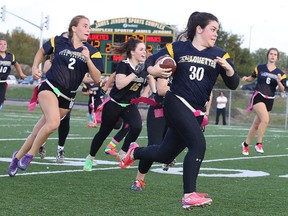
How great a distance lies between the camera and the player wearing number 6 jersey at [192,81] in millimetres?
6406

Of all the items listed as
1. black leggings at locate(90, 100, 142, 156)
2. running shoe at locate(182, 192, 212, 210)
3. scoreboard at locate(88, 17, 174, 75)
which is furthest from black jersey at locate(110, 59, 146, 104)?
scoreboard at locate(88, 17, 174, 75)

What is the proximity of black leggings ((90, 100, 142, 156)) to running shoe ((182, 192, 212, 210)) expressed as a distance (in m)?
3.65

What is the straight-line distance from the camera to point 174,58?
668cm

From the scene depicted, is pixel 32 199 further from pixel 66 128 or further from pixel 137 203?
pixel 66 128

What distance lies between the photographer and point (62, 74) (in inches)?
349

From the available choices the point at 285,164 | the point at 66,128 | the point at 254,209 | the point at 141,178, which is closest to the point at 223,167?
the point at 285,164

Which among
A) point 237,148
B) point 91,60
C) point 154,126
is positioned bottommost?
point 237,148

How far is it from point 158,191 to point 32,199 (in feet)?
4.98

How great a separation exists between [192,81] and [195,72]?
0.28 feet

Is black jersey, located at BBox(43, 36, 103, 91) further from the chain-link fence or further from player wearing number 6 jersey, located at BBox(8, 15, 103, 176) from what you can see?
the chain-link fence

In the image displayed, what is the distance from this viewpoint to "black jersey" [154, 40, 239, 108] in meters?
6.58

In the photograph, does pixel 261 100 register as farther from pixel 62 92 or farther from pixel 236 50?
pixel 236 50

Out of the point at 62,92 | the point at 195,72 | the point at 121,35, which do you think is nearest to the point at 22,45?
the point at 121,35

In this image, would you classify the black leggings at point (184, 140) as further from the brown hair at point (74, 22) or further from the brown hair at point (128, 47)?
the brown hair at point (128, 47)
